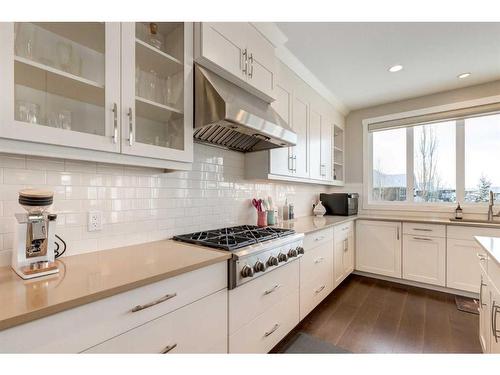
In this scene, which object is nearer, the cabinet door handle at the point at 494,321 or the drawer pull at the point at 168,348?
the drawer pull at the point at 168,348

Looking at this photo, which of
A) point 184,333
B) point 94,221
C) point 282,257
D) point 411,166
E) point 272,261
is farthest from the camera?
point 411,166

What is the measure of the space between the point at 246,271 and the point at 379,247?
8.84ft

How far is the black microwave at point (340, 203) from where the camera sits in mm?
3467

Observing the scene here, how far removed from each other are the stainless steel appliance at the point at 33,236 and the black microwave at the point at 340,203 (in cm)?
332

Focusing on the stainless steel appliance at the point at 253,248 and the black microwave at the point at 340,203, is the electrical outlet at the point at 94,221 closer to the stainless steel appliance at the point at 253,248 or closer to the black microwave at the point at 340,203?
the stainless steel appliance at the point at 253,248

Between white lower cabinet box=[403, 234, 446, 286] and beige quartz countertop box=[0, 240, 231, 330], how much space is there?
288 centimetres

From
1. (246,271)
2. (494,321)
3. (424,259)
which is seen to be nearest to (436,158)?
(424,259)

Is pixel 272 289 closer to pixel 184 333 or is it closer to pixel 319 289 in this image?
pixel 184 333

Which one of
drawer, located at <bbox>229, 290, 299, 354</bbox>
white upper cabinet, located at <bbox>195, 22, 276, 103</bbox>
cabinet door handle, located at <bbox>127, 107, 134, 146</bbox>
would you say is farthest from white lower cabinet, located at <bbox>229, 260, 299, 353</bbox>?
white upper cabinet, located at <bbox>195, 22, 276, 103</bbox>

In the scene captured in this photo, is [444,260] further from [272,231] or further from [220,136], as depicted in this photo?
[220,136]

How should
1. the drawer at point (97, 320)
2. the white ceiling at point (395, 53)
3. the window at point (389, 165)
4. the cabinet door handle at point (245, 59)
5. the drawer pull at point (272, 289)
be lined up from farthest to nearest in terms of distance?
the window at point (389, 165) < the white ceiling at point (395, 53) < the cabinet door handle at point (245, 59) < the drawer pull at point (272, 289) < the drawer at point (97, 320)

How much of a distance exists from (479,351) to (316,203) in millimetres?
2266

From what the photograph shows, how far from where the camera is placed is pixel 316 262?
2.33m

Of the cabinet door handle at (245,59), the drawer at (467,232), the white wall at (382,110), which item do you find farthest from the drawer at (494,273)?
the white wall at (382,110)
